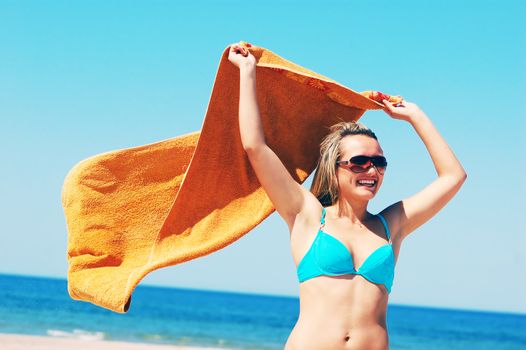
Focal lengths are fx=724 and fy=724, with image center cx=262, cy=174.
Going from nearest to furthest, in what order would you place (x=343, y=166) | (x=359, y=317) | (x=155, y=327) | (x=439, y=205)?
(x=359, y=317) → (x=343, y=166) → (x=439, y=205) → (x=155, y=327)

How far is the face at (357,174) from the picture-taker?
375 cm

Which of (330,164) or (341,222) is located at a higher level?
(330,164)

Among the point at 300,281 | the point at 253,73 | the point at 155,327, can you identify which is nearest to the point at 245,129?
the point at 253,73

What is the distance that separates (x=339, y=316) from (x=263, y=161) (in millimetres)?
846

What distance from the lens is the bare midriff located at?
3.51m

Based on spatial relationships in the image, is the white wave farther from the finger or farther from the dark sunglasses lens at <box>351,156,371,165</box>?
the dark sunglasses lens at <box>351,156,371,165</box>

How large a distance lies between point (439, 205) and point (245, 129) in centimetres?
123

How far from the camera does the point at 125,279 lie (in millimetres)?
3891

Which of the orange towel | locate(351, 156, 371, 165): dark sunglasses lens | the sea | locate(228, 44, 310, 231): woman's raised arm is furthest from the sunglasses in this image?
the sea

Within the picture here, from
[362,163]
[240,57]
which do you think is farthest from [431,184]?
[240,57]

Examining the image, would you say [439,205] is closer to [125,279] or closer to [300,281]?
[300,281]

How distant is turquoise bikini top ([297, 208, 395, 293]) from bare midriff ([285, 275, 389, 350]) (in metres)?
0.03

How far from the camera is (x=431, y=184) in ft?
13.4

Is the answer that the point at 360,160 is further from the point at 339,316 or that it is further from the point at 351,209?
the point at 339,316
